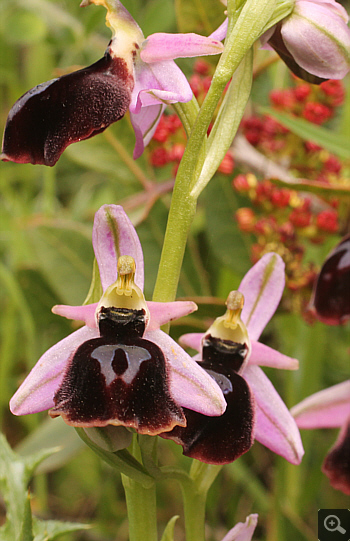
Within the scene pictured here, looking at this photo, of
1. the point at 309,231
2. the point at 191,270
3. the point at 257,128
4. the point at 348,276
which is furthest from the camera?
the point at 191,270

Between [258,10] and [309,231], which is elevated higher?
[258,10]

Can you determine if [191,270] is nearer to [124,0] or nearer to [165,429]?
[124,0]

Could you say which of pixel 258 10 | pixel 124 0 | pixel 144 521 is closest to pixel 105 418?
pixel 144 521

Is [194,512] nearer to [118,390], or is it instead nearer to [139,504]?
[139,504]

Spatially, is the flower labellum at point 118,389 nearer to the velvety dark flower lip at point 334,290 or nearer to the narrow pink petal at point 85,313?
the narrow pink petal at point 85,313

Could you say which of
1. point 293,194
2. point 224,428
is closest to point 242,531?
point 224,428
